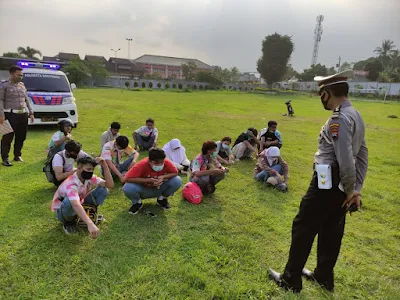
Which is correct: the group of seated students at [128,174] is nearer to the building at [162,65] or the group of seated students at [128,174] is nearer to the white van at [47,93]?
the white van at [47,93]

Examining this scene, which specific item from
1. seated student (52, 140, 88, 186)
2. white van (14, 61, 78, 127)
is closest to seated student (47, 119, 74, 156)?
seated student (52, 140, 88, 186)

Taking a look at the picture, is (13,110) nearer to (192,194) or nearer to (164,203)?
(164,203)

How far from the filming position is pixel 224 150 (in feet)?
21.3

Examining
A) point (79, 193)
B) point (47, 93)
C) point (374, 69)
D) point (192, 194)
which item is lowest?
point (192, 194)

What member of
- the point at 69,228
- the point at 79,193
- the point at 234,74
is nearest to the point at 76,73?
the point at 69,228

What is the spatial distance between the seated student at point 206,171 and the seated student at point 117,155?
1.18 meters

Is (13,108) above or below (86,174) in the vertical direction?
above

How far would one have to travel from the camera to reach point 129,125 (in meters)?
11.7

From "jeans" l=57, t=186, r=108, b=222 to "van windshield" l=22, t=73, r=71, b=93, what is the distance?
7139 millimetres

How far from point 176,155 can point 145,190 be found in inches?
84.0

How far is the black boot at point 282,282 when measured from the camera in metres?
2.73

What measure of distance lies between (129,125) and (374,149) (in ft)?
29.9

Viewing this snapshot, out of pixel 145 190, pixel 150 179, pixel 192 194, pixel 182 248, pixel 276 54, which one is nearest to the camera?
pixel 182 248

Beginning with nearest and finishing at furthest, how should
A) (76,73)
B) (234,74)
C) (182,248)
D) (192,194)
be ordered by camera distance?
(182,248), (192,194), (76,73), (234,74)
